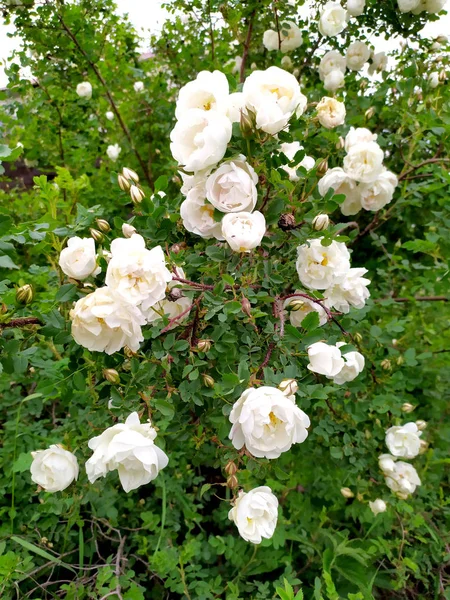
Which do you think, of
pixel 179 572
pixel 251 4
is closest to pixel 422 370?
pixel 179 572

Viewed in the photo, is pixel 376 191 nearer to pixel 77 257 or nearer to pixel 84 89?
pixel 77 257

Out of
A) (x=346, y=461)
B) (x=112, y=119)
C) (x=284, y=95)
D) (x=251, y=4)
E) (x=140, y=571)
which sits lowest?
(x=140, y=571)

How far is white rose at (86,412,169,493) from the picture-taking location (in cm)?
80

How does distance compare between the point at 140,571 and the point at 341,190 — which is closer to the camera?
the point at 341,190

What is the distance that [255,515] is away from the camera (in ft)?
3.08

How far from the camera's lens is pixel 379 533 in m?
1.53

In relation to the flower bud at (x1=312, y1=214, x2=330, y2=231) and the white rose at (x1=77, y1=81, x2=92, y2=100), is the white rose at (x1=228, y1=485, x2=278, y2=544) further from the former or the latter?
the white rose at (x1=77, y1=81, x2=92, y2=100)

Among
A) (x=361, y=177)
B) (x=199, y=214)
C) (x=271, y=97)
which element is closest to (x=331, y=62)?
(x=361, y=177)

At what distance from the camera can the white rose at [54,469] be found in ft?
3.28

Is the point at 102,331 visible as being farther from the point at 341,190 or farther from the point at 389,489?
the point at 389,489

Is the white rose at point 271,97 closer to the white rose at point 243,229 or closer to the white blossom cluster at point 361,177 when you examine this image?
the white rose at point 243,229

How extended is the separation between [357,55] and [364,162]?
3.12ft

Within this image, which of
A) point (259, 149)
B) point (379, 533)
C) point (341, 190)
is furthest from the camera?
point (379, 533)

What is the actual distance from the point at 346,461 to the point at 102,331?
95 centimetres
